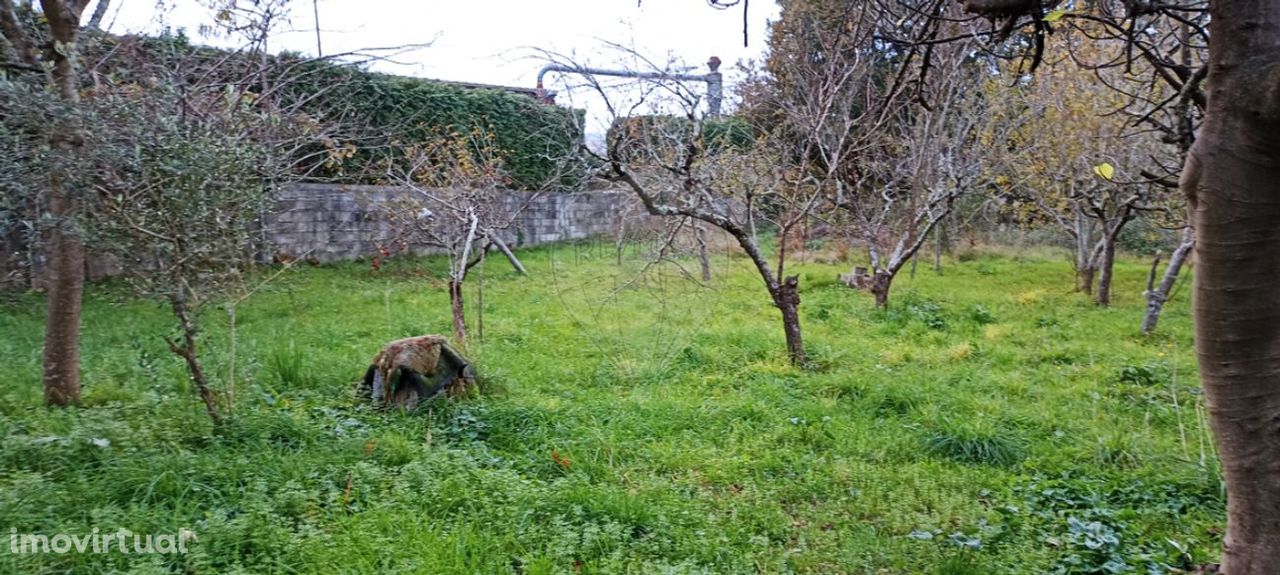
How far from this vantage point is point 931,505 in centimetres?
344

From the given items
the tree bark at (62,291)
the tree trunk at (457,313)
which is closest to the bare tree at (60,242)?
the tree bark at (62,291)

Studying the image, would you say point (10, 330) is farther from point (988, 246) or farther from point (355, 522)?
point (988, 246)

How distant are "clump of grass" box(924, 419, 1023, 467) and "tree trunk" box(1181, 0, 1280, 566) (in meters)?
2.21

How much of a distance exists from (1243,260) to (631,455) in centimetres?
290

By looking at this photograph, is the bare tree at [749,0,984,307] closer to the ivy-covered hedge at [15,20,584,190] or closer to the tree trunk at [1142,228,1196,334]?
the tree trunk at [1142,228,1196,334]

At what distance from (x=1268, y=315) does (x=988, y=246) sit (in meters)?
14.4

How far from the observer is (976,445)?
4.12m

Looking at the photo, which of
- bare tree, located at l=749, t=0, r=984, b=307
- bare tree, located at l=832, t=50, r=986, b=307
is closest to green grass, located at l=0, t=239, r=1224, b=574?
bare tree, located at l=832, t=50, r=986, b=307

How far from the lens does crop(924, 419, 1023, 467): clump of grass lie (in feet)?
13.2

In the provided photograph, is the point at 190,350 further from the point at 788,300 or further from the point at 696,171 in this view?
the point at 696,171

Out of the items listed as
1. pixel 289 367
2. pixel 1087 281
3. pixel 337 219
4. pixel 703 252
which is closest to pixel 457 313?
pixel 289 367

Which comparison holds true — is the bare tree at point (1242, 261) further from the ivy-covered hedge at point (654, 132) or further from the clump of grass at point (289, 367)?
the clump of grass at point (289, 367)

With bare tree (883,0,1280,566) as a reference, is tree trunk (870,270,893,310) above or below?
below

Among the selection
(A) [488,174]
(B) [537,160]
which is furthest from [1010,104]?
(B) [537,160]
